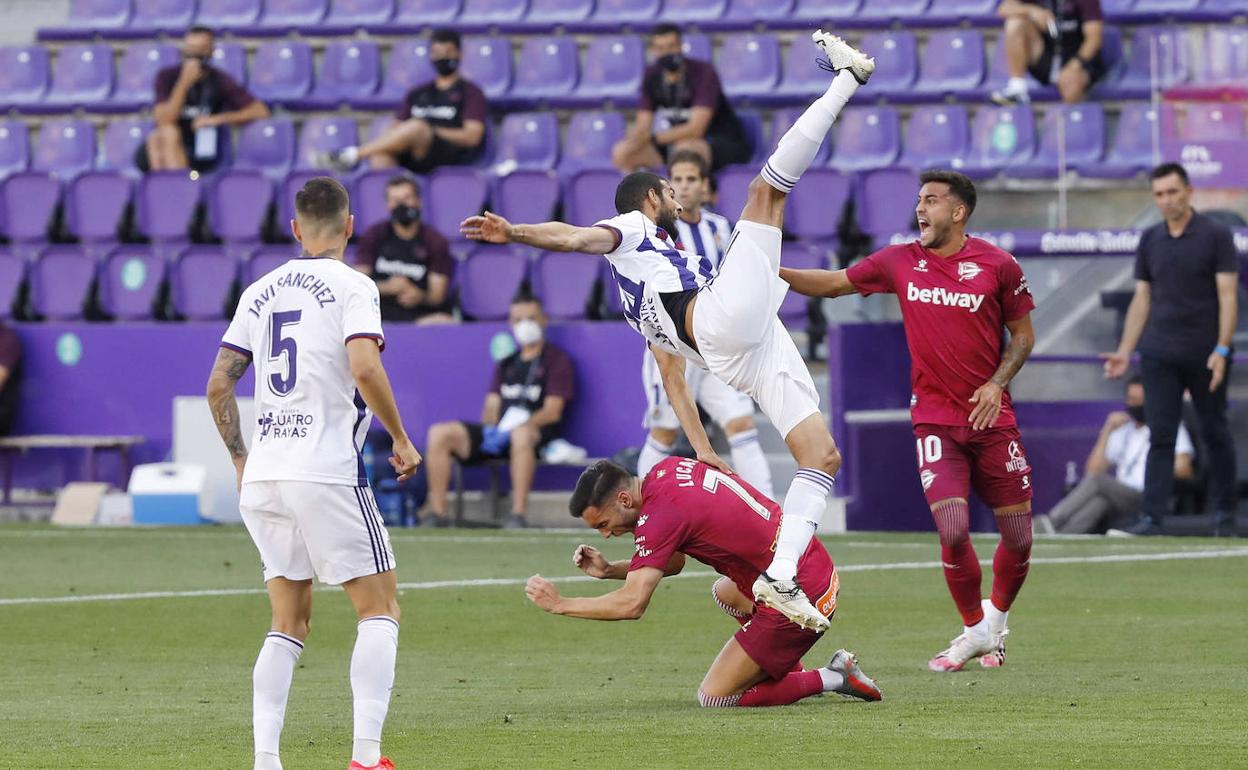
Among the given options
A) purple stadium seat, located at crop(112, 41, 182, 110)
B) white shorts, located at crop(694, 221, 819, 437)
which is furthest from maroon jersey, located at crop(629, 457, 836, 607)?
purple stadium seat, located at crop(112, 41, 182, 110)

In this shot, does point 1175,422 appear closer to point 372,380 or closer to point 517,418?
point 517,418

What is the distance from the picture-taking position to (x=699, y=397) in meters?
14.1

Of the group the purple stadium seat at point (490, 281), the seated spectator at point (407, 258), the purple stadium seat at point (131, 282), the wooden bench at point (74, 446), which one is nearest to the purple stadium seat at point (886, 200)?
the purple stadium seat at point (490, 281)

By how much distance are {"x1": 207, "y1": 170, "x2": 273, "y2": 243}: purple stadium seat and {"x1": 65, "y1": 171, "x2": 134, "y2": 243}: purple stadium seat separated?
89 cm

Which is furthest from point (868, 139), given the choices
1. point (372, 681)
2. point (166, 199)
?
point (372, 681)

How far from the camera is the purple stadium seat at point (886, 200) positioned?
56.9ft

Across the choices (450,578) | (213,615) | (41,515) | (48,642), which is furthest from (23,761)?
(41,515)

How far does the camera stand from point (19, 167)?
2188 centimetres

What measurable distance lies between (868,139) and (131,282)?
6937 millimetres

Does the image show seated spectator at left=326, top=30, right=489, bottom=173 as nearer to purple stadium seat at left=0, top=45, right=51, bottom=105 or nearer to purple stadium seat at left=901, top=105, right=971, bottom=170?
purple stadium seat at left=901, top=105, right=971, bottom=170

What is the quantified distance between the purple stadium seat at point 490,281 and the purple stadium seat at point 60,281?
371 cm

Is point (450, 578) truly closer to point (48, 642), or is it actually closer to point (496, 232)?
point (48, 642)

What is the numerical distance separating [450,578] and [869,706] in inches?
221

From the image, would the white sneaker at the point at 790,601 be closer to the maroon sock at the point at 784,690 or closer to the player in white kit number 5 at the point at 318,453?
the maroon sock at the point at 784,690
